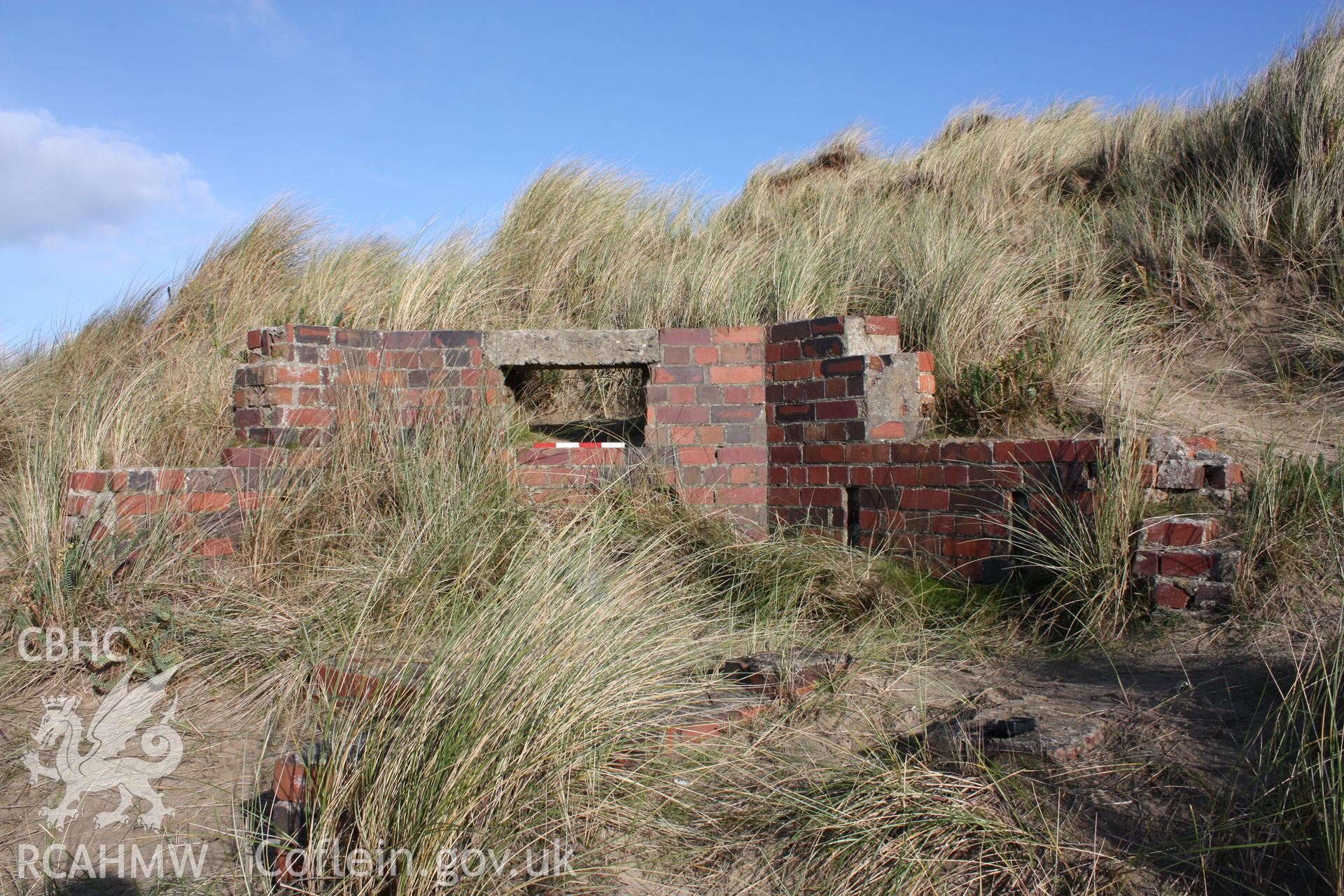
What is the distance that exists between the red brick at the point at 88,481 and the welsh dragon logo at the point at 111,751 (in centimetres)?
111

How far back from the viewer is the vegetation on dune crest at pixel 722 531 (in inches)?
81.3

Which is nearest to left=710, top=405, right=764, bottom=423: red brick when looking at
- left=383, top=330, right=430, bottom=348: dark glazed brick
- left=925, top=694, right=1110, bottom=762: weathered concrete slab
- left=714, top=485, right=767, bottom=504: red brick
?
left=714, top=485, right=767, bottom=504: red brick

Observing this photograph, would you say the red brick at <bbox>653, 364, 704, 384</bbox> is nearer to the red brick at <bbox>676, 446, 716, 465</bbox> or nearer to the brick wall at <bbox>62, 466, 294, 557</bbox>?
the red brick at <bbox>676, 446, 716, 465</bbox>

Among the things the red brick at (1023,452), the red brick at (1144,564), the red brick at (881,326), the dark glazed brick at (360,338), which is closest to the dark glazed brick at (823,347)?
the red brick at (881,326)

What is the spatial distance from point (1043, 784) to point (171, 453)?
454 centimetres

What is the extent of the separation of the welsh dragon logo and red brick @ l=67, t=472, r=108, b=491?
1108 mm

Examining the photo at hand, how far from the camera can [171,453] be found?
195 inches

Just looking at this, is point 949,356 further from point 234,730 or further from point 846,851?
point 234,730

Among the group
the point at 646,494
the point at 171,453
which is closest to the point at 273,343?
the point at 171,453

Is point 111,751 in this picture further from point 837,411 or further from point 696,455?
point 837,411

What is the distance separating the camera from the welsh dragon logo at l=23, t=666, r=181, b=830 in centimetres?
243

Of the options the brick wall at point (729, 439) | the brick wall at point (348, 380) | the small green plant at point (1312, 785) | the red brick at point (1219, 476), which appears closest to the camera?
the small green plant at point (1312, 785)

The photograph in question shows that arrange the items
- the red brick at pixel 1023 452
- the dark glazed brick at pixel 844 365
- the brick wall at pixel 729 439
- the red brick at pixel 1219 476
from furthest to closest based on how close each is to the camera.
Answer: the dark glazed brick at pixel 844 365 < the brick wall at pixel 729 439 < the red brick at pixel 1023 452 < the red brick at pixel 1219 476

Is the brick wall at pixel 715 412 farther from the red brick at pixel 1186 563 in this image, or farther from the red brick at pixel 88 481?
the red brick at pixel 88 481
